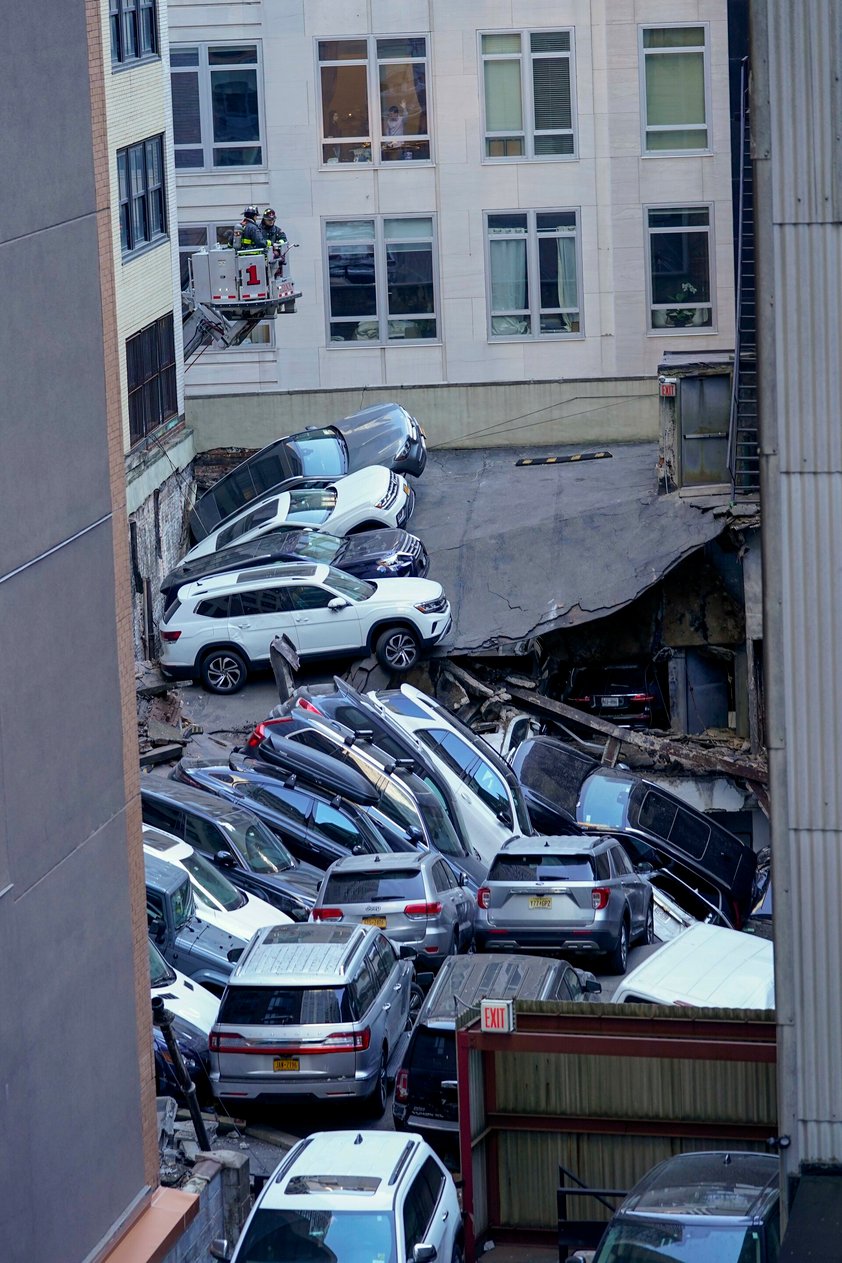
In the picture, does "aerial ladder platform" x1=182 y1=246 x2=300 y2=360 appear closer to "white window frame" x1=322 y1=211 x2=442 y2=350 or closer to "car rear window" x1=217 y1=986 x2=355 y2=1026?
"white window frame" x1=322 y1=211 x2=442 y2=350

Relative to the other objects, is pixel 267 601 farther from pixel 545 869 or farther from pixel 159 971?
pixel 159 971

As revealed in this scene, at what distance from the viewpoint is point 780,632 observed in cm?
886

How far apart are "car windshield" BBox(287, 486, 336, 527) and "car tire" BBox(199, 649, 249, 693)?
11.8 ft

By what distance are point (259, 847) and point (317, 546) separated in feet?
29.2

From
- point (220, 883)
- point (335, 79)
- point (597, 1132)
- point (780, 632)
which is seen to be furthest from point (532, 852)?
point (335, 79)

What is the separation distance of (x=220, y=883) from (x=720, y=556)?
527 inches

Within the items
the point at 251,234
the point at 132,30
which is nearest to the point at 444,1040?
the point at 251,234

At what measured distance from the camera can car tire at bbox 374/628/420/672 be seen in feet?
83.3

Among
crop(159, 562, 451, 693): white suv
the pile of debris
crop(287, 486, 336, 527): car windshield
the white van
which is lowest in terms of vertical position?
the white van

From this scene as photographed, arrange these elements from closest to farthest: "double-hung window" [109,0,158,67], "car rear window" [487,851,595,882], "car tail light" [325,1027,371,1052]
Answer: "car tail light" [325,1027,371,1052]
"car rear window" [487,851,595,882]
"double-hung window" [109,0,158,67]

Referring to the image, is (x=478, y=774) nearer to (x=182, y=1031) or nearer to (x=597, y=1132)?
(x=182, y=1031)

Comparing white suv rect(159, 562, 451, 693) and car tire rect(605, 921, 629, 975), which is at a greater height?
white suv rect(159, 562, 451, 693)

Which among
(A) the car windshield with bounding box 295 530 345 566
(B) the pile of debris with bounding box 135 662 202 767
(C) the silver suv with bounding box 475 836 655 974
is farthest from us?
(A) the car windshield with bounding box 295 530 345 566

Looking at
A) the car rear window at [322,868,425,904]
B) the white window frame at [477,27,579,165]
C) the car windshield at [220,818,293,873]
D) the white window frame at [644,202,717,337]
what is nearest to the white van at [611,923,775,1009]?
the car rear window at [322,868,425,904]
